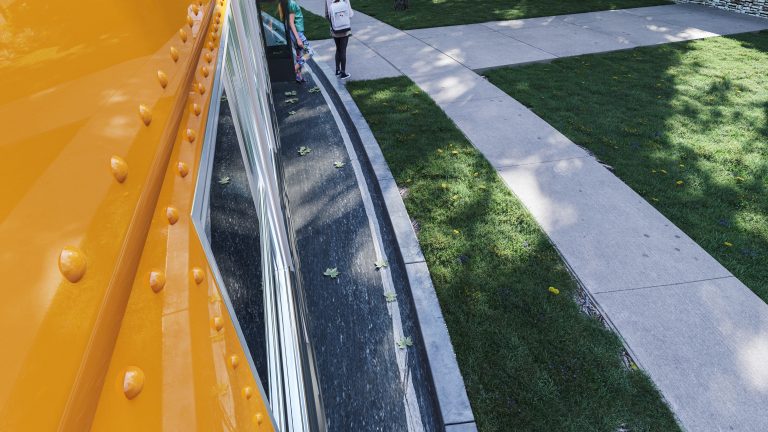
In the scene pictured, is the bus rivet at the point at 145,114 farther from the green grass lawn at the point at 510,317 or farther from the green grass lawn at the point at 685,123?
the green grass lawn at the point at 685,123

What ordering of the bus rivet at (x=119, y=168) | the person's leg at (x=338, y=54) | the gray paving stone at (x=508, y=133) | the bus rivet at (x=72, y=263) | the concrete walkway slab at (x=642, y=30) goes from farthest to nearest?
1. the concrete walkway slab at (x=642, y=30)
2. the person's leg at (x=338, y=54)
3. the gray paving stone at (x=508, y=133)
4. the bus rivet at (x=119, y=168)
5. the bus rivet at (x=72, y=263)

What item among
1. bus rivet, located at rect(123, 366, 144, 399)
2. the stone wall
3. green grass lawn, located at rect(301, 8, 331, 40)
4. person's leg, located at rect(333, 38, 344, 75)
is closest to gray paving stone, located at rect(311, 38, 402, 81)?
person's leg, located at rect(333, 38, 344, 75)

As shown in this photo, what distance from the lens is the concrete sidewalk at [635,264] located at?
128 inches

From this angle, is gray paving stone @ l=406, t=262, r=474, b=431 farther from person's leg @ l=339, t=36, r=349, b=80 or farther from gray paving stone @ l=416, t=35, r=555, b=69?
gray paving stone @ l=416, t=35, r=555, b=69

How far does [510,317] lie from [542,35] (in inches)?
371

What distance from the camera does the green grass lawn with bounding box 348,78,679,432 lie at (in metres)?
3.14

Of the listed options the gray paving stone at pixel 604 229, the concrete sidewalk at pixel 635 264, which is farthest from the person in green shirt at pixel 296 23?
the gray paving stone at pixel 604 229

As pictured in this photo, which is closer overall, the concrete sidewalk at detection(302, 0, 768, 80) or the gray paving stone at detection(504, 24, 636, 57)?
the concrete sidewalk at detection(302, 0, 768, 80)

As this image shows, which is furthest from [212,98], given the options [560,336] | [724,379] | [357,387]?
[724,379]

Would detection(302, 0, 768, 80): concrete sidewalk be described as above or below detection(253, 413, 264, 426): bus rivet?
below

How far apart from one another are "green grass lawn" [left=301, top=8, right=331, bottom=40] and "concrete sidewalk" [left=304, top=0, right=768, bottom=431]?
3.36 meters

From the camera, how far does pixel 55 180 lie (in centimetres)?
55

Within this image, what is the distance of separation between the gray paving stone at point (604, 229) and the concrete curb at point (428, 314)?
4.46 ft

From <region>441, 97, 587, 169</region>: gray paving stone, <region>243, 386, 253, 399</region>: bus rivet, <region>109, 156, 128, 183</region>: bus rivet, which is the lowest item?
<region>441, 97, 587, 169</region>: gray paving stone
